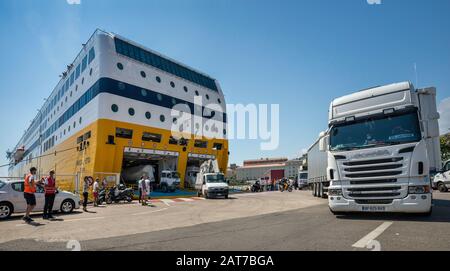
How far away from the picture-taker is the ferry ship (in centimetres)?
2572

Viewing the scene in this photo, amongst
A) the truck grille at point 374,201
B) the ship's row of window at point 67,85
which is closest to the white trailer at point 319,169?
the truck grille at point 374,201

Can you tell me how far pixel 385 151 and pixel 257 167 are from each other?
150m

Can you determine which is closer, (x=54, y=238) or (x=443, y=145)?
(x=54, y=238)

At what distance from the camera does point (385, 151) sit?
7.07 m

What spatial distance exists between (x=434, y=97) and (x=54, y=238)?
A: 34.9 feet

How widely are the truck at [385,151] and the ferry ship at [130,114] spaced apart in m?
18.7

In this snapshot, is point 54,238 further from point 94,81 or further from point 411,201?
point 94,81

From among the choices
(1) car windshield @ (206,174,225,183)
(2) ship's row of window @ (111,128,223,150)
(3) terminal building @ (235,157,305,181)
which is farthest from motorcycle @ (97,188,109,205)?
(3) terminal building @ (235,157,305,181)

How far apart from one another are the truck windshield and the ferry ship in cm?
1863

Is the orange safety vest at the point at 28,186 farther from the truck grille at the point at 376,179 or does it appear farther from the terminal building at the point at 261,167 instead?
the terminal building at the point at 261,167

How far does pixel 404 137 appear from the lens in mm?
7074

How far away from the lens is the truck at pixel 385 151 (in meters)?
6.74

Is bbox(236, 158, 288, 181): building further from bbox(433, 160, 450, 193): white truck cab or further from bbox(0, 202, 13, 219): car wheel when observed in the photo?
bbox(0, 202, 13, 219): car wheel
